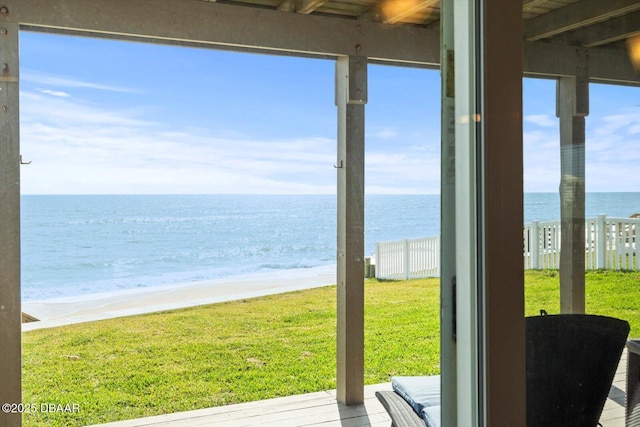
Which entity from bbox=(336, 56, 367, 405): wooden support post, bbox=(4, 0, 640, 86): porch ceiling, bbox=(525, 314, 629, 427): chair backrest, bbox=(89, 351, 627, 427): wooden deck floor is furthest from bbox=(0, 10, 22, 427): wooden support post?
bbox=(525, 314, 629, 427): chair backrest

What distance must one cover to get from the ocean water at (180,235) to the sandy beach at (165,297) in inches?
1.3

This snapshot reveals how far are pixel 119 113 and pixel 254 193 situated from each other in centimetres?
77

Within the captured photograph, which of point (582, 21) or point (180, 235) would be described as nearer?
point (582, 21)

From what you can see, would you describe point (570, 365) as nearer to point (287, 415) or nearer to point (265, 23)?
point (287, 415)

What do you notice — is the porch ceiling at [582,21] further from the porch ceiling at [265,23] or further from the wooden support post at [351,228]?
the wooden support post at [351,228]

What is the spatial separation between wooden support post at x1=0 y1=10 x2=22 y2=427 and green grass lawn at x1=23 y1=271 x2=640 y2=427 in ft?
0.76

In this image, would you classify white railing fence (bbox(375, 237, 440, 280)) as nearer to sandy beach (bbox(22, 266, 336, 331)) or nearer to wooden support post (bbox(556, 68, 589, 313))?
sandy beach (bbox(22, 266, 336, 331))

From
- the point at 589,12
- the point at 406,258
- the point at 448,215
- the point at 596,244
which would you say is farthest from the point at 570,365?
the point at 406,258

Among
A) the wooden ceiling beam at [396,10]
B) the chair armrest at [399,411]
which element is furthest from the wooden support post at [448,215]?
the wooden ceiling beam at [396,10]

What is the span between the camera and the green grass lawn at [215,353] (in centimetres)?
222

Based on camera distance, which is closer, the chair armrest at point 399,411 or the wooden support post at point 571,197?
the wooden support post at point 571,197

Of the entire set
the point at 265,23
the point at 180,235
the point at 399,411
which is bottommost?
the point at 399,411

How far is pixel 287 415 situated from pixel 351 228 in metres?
0.85

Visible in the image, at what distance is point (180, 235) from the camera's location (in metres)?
2.67
